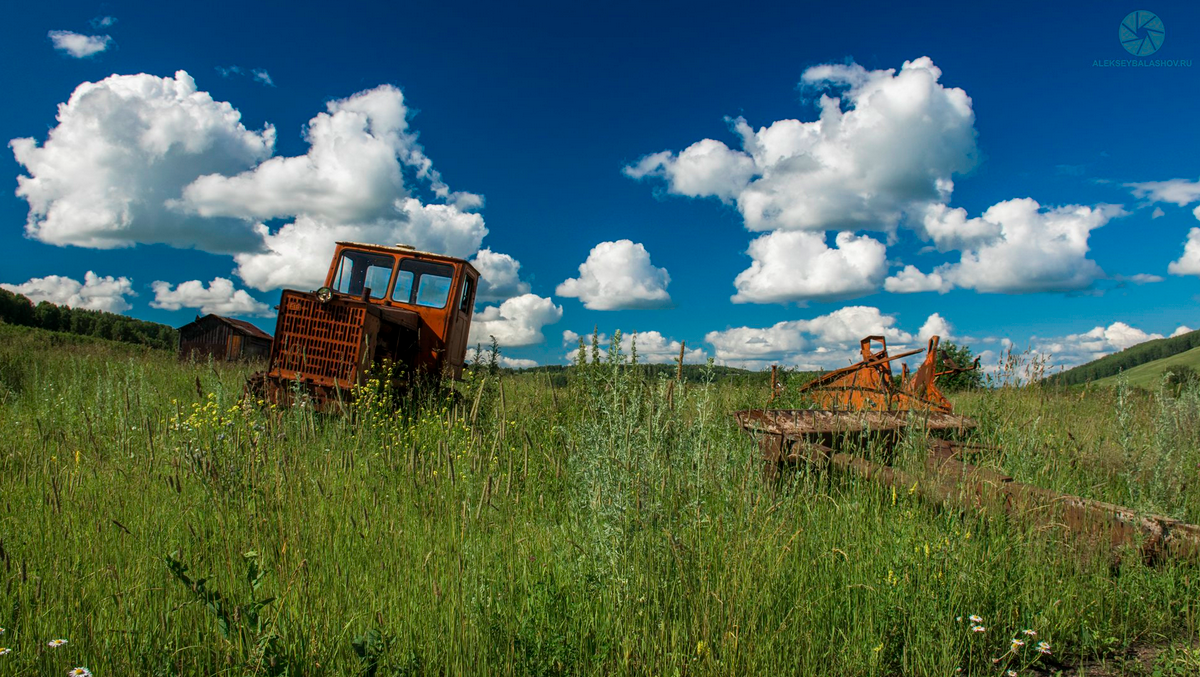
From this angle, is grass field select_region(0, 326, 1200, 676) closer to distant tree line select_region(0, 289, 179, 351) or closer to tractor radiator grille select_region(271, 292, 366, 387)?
tractor radiator grille select_region(271, 292, 366, 387)

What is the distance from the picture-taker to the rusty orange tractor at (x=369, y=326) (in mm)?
6953

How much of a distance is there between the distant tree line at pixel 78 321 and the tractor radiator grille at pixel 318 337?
4910 centimetres

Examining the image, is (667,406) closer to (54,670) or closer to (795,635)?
(795,635)

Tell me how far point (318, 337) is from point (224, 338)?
1297 inches

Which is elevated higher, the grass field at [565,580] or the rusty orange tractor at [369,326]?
the rusty orange tractor at [369,326]

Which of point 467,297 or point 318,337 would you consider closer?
point 318,337

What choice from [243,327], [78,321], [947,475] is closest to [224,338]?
[243,327]

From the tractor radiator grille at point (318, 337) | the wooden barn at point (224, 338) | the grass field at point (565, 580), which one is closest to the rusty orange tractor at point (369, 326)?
the tractor radiator grille at point (318, 337)

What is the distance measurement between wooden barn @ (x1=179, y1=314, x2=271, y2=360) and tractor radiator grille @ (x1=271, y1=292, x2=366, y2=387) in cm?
2715

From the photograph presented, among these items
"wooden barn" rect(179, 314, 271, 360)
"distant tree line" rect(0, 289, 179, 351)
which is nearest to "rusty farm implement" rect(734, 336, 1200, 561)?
"wooden barn" rect(179, 314, 271, 360)

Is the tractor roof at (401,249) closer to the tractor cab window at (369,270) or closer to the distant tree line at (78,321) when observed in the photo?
the tractor cab window at (369,270)

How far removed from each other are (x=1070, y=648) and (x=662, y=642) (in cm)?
216

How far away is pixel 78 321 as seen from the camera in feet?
172

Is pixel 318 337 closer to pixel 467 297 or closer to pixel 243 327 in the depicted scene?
pixel 467 297
